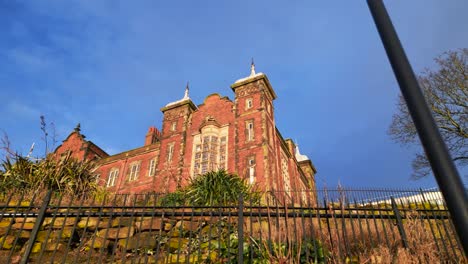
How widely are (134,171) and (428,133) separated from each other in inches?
1045

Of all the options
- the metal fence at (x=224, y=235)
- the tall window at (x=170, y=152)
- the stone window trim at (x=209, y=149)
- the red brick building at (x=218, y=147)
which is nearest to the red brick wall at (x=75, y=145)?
the red brick building at (x=218, y=147)

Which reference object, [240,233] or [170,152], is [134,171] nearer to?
[170,152]

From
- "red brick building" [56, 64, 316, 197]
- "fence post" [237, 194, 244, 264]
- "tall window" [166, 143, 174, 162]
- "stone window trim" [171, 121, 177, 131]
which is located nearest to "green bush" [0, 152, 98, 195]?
"fence post" [237, 194, 244, 264]

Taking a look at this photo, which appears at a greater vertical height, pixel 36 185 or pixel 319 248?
pixel 36 185

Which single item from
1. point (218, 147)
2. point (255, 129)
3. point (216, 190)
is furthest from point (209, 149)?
point (216, 190)

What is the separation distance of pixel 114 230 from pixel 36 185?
4.83m

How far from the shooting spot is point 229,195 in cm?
1088

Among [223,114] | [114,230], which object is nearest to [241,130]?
[223,114]

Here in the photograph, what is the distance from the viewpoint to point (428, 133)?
7.09ft

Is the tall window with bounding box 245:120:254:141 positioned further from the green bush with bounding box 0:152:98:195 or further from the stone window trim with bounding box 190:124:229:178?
the green bush with bounding box 0:152:98:195

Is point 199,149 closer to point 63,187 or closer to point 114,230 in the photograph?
point 63,187

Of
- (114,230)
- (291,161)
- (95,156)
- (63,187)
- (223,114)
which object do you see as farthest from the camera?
(95,156)

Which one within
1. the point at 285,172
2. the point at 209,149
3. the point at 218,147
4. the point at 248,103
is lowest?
the point at 285,172

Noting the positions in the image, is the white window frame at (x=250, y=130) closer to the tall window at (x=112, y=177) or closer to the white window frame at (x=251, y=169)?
the white window frame at (x=251, y=169)
